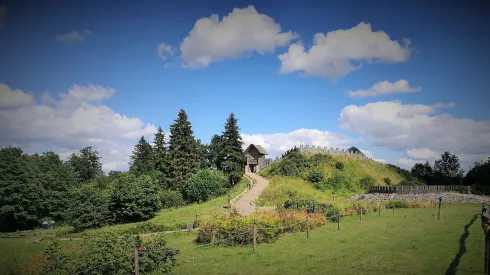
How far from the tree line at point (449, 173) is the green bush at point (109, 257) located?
74208mm

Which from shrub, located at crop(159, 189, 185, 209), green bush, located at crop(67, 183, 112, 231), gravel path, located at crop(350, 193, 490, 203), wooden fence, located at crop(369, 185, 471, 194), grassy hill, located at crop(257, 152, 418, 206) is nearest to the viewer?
green bush, located at crop(67, 183, 112, 231)

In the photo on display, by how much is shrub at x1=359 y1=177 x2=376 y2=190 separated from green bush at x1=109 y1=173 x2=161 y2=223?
1586 inches

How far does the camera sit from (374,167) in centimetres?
7619

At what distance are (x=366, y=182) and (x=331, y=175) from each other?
7.02 m

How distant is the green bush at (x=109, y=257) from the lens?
14609 millimetres

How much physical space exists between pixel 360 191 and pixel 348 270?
50.0 metres

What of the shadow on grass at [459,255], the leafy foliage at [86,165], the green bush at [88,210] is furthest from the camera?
the leafy foliage at [86,165]

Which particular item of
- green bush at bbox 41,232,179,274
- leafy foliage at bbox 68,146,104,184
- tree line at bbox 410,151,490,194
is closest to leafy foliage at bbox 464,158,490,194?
tree line at bbox 410,151,490,194

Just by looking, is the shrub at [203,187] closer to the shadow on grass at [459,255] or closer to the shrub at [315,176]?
the shrub at [315,176]

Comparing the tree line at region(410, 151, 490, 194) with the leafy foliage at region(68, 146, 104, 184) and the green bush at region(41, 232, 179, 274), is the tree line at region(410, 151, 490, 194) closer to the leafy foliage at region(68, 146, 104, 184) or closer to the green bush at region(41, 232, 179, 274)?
the green bush at region(41, 232, 179, 274)

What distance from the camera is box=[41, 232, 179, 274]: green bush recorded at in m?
14.6

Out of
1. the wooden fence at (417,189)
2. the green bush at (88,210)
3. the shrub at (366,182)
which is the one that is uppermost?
the shrub at (366,182)

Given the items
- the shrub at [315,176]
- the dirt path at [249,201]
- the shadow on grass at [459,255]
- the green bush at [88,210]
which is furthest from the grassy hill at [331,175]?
the shadow on grass at [459,255]

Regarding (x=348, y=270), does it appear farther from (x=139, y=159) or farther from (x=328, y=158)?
(x=139, y=159)
